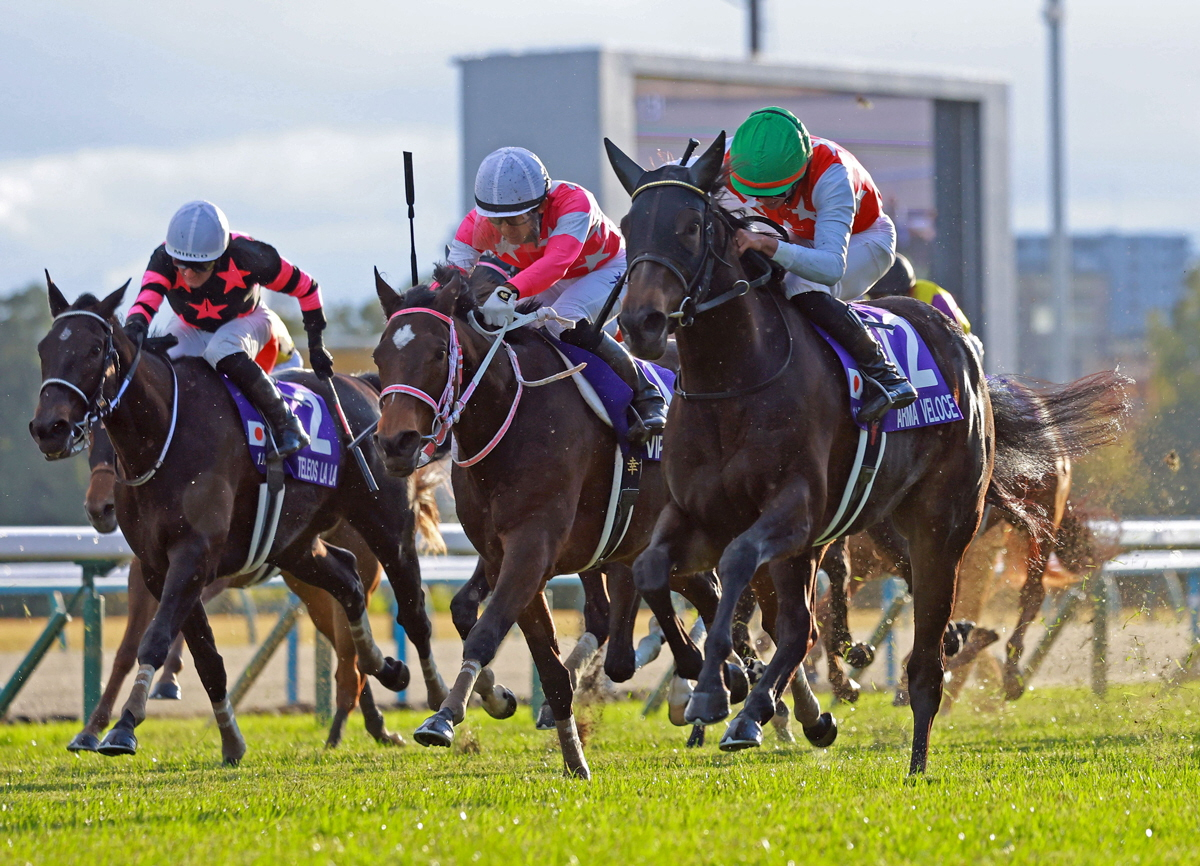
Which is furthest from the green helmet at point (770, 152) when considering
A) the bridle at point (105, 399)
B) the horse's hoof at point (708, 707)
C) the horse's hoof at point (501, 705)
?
the bridle at point (105, 399)

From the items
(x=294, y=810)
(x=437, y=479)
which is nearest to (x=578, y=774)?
(x=294, y=810)

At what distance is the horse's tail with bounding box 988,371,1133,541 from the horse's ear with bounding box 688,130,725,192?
99.4 inches

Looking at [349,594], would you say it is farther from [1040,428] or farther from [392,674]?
[1040,428]

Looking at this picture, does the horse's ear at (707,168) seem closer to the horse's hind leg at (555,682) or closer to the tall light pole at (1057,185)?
the horse's hind leg at (555,682)

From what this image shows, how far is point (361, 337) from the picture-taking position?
2589 cm

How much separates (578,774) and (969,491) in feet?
6.05

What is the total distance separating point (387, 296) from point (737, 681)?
1951 mm

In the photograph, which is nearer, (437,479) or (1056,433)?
(1056,433)

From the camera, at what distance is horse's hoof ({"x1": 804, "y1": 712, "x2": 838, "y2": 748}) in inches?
256

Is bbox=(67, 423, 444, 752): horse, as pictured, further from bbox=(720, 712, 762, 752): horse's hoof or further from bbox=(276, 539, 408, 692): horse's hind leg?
bbox=(720, 712, 762, 752): horse's hoof

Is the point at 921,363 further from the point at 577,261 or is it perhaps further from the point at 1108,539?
the point at 1108,539

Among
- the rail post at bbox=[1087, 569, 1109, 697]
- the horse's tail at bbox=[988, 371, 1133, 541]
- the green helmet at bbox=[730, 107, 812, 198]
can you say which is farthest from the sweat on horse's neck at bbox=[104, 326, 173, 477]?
the rail post at bbox=[1087, 569, 1109, 697]

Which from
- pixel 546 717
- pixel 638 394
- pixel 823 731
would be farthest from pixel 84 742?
pixel 823 731

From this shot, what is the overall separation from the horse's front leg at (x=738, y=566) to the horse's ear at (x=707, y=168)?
1.02 m
